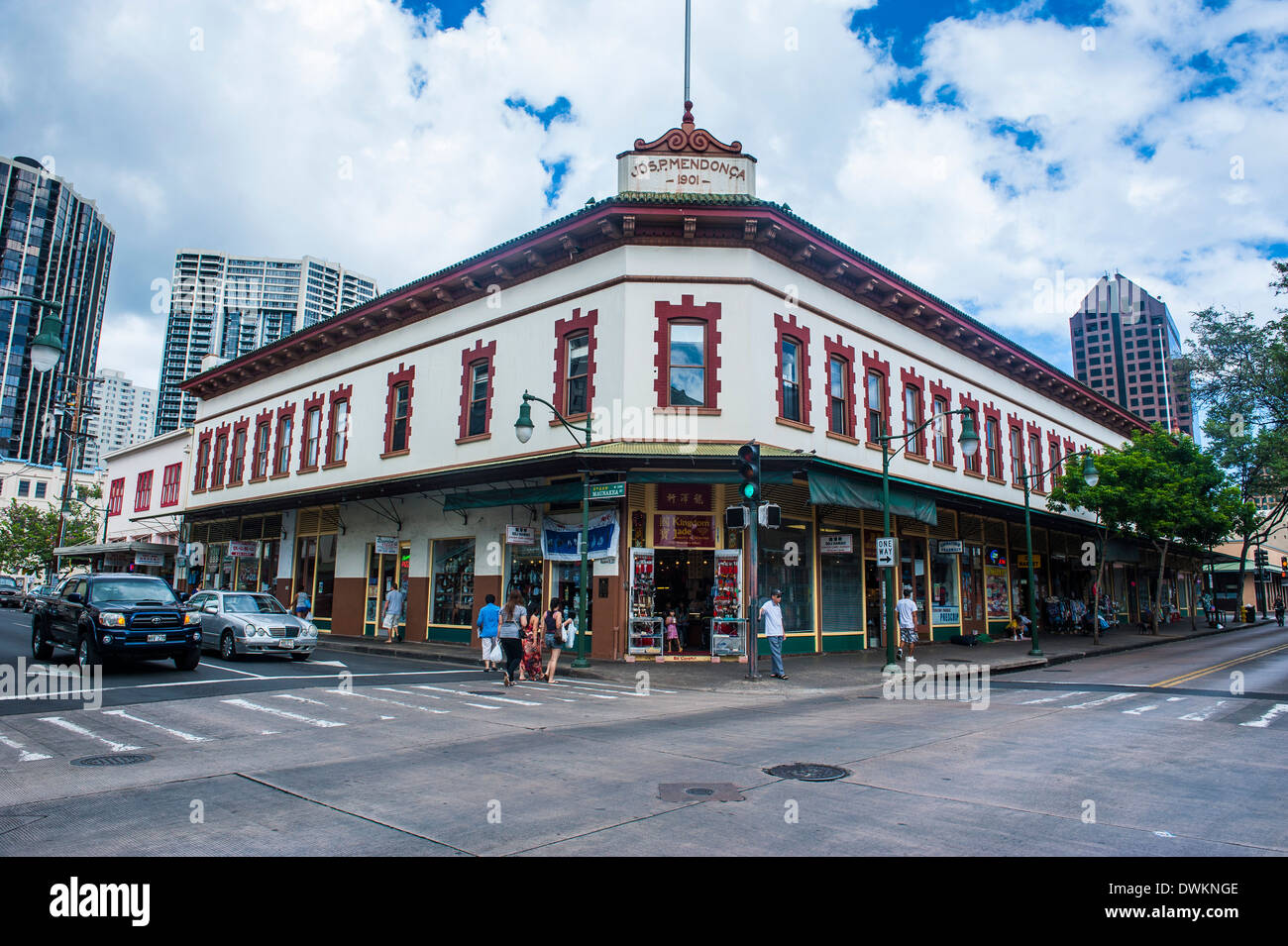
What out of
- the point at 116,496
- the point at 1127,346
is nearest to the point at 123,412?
the point at 116,496

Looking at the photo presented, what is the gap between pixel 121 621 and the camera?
15.2 m

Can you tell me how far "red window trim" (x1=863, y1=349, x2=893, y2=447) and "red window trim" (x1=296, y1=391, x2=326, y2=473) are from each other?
20.1 m

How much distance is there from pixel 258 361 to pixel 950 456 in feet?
94.8

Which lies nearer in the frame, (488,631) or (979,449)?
(488,631)

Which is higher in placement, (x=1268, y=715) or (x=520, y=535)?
(x=520, y=535)

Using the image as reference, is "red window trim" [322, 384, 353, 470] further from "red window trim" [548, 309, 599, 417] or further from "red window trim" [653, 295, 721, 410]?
"red window trim" [653, 295, 721, 410]

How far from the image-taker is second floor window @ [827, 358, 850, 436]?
2359cm

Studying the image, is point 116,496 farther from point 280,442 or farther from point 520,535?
point 520,535

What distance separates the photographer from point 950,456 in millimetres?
29000

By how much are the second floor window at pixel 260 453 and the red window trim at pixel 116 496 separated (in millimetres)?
21580

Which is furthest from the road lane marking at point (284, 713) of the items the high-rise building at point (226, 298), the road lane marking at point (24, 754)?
the high-rise building at point (226, 298)

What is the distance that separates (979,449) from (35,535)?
69.5m
